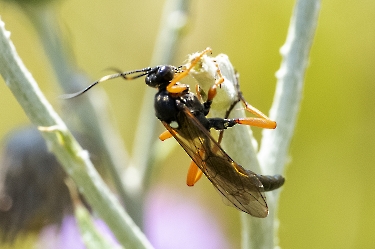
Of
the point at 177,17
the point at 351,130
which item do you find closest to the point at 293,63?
the point at 177,17

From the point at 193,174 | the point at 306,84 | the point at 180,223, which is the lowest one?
the point at 180,223

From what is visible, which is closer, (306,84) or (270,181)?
(270,181)

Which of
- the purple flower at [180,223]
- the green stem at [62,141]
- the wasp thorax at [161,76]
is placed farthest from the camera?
the purple flower at [180,223]

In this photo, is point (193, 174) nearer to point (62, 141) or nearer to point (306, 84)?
point (62, 141)

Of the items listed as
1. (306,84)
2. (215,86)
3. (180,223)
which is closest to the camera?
(215,86)

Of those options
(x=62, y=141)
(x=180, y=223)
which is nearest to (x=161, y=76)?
(x=62, y=141)

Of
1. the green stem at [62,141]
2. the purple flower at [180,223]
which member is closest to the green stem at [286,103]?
the green stem at [62,141]

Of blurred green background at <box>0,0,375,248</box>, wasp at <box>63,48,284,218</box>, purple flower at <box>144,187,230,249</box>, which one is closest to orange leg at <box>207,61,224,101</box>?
wasp at <box>63,48,284,218</box>

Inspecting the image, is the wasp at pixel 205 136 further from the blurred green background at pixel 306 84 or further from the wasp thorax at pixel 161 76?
the blurred green background at pixel 306 84
